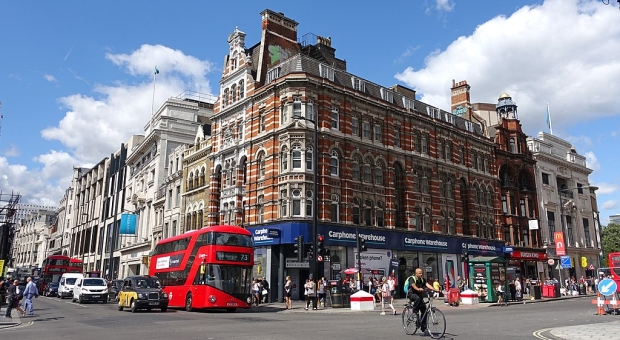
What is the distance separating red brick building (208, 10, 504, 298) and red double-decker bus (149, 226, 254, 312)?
8.71 m

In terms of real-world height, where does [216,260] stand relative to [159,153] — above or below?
below

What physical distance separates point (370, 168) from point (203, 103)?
29.4m

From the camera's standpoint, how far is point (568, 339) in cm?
1130

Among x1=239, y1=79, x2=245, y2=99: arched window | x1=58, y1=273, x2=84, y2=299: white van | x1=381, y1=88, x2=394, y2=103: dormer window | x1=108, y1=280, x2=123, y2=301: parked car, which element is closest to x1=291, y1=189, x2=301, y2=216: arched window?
x1=239, y1=79, x2=245, y2=99: arched window

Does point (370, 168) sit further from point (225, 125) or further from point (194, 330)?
point (194, 330)

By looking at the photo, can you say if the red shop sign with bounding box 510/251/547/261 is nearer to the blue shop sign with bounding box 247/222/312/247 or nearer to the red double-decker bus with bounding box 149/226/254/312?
the blue shop sign with bounding box 247/222/312/247

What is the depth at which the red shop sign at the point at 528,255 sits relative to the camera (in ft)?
169

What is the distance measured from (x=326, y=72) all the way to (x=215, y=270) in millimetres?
20762

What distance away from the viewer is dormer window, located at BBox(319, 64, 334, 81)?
38.8 meters

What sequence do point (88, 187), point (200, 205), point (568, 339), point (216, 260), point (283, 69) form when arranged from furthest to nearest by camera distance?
point (88, 187) < point (200, 205) < point (283, 69) < point (216, 260) < point (568, 339)

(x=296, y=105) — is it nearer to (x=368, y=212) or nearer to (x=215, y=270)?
(x=368, y=212)

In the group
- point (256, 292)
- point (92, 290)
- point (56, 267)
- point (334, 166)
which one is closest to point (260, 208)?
point (334, 166)

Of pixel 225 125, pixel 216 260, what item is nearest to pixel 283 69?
pixel 225 125

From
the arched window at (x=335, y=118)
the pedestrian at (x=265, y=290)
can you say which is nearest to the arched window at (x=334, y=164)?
the arched window at (x=335, y=118)
